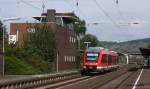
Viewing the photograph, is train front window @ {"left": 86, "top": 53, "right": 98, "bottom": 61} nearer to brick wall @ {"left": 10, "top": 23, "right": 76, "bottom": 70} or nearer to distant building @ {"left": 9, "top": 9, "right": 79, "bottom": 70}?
distant building @ {"left": 9, "top": 9, "right": 79, "bottom": 70}

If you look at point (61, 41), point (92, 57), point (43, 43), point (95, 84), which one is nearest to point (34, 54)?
point (43, 43)

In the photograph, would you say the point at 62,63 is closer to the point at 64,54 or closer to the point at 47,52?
the point at 64,54

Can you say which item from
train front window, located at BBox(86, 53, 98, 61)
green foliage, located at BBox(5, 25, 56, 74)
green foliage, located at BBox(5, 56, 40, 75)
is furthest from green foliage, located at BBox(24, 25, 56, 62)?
train front window, located at BBox(86, 53, 98, 61)

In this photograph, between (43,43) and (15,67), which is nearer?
(15,67)

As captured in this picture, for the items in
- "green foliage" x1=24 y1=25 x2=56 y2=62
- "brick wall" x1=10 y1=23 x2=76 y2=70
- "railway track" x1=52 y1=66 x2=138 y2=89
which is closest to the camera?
"railway track" x1=52 y1=66 x2=138 y2=89

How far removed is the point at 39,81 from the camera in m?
44.8

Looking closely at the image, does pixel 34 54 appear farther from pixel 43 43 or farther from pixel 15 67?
pixel 15 67

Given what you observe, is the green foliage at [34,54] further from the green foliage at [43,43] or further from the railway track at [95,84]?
the railway track at [95,84]

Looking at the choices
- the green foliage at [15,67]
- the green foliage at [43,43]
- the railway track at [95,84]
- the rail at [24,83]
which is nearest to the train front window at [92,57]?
the green foliage at [15,67]

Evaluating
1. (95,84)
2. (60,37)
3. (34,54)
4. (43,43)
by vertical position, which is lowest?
(95,84)

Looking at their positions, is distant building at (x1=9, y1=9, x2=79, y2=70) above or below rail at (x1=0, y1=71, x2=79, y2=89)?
above

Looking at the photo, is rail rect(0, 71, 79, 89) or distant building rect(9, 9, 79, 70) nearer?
rail rect(0, 71, 79, 89)

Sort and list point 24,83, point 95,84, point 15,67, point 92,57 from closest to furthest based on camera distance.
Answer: point 24,83 → point 95,84 → point 92,57 → point 15,67

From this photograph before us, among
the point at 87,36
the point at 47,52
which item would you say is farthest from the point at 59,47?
the point at 87,36
